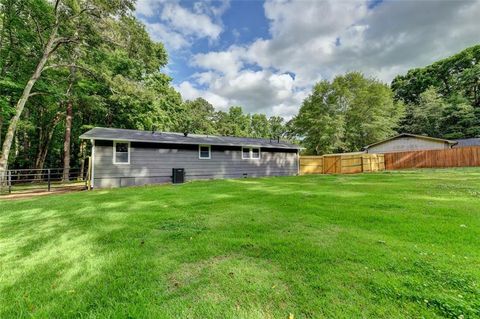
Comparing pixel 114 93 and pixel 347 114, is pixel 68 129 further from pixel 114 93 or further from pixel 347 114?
pixel 347 114

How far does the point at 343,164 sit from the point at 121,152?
18018mm

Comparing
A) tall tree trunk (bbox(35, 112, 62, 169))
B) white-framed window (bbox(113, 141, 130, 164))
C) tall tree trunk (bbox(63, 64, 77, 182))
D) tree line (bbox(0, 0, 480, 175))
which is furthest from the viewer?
tall tree trunk (bbox(35, 112, 62, 169))

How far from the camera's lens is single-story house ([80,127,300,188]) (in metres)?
11.0

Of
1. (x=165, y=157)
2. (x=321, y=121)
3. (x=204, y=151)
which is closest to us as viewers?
(x=165, y=157)

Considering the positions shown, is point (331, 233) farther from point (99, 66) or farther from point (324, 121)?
point (324, 121)

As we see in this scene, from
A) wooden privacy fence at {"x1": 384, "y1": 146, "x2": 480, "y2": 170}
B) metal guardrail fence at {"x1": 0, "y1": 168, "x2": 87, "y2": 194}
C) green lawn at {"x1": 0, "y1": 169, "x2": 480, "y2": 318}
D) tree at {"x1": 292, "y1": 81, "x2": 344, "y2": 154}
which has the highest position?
tree at {"x1": 292, "y1": 81, "x2": 344, "y2": 154}

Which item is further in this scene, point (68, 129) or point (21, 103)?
point (68, 129)

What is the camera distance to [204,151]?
45.5ft

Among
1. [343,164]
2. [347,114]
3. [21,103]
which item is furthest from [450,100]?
[21,103]

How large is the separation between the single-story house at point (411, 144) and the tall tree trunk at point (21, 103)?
97.4 feet

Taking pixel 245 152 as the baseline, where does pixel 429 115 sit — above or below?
above

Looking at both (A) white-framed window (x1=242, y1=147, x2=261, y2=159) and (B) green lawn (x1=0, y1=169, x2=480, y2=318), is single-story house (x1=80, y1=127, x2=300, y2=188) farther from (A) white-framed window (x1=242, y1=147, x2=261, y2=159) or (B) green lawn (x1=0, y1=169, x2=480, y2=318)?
(B) green lawn (x1=0, y1=169, x2=480, y2=318)

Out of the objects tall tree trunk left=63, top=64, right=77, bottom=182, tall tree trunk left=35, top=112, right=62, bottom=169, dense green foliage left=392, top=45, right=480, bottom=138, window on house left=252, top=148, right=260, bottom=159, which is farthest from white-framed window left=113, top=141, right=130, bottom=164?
dense green foliage left=392, top=45, right=480, bottom=138

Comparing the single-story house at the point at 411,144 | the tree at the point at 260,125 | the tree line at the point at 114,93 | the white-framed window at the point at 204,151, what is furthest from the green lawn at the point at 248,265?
the tree at the point at 260,125
